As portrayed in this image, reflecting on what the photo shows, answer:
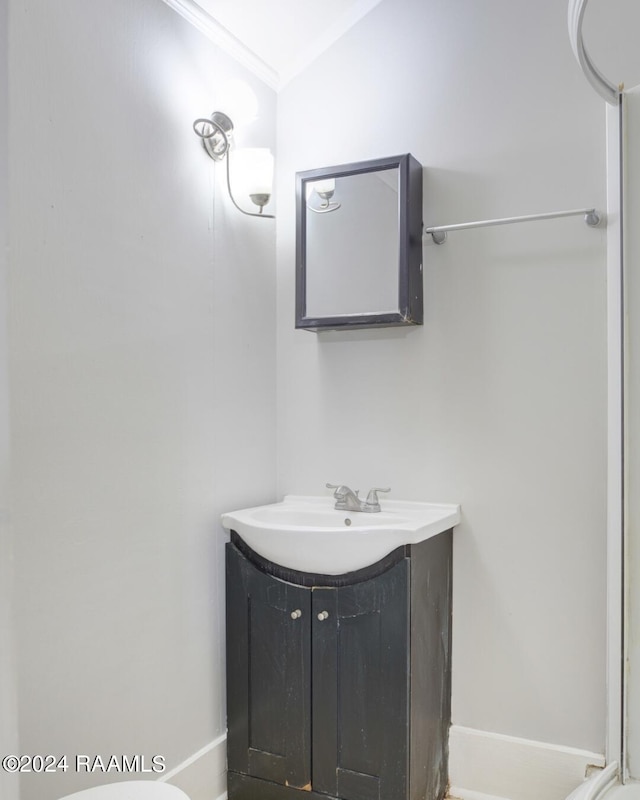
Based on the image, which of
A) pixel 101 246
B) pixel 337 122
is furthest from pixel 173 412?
pixel 337 122

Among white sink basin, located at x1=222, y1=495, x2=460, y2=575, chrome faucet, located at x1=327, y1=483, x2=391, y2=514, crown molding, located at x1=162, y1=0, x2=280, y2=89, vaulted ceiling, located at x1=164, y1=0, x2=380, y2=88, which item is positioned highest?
vaulted ceiling, located at x1=164, y1=0, x2=380, y2=88

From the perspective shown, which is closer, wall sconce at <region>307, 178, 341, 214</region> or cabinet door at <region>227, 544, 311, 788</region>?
cabinet door at <region>227, 544, 311, 788</region>

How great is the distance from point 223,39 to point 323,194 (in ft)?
1.87

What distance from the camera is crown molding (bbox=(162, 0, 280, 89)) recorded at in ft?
6.45

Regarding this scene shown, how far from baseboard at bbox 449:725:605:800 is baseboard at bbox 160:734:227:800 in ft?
2.34

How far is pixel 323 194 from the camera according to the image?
2254 mm

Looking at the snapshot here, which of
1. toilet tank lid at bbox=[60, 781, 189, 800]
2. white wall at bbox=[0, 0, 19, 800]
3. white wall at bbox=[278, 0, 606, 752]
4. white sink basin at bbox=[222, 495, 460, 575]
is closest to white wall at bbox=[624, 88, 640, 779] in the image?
white wall at bbox=[278, 0, 606, 752]

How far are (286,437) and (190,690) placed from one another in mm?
899

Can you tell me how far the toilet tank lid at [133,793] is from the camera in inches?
50.1

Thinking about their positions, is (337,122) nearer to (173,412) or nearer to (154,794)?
(173,412)

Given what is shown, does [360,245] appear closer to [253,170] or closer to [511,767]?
[253,170]

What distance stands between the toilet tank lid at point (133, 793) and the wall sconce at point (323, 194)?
1714mm

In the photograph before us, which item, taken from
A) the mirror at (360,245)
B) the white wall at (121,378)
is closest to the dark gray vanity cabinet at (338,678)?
the white wall at (121,378)

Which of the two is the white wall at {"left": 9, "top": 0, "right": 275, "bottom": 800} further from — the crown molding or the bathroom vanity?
the bathroom vanity
